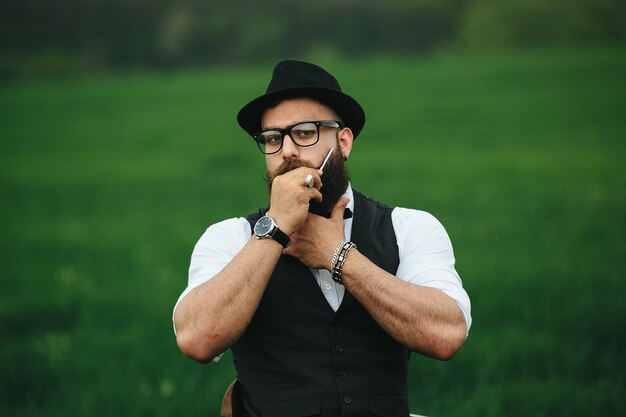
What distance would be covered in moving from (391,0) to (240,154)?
19.7 metres

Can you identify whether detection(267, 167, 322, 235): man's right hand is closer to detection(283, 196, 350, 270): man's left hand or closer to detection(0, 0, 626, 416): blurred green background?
detection(283, 196, 350, 270): man's left hand

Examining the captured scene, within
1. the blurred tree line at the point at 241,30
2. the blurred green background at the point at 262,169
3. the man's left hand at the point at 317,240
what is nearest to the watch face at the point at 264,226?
the man's left hand at the point at 317,240

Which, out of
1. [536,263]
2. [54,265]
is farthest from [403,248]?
[54,265]

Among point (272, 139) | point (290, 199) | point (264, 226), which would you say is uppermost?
point (272, 139)

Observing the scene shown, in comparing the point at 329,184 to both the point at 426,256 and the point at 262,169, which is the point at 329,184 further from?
the point at 262,169

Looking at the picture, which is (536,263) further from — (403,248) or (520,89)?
(520,89)

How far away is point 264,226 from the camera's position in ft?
10.1

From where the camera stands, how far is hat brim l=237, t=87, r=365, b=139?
334cm

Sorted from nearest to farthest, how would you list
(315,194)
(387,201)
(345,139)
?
(315,194) → (345,139) → (387,201)

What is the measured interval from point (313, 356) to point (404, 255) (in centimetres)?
54

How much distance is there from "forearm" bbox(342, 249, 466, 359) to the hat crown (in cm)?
79

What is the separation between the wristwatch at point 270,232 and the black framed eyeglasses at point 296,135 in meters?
0.37

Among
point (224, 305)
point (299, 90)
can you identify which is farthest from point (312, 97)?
point (224, 305)

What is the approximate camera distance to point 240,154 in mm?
19297
